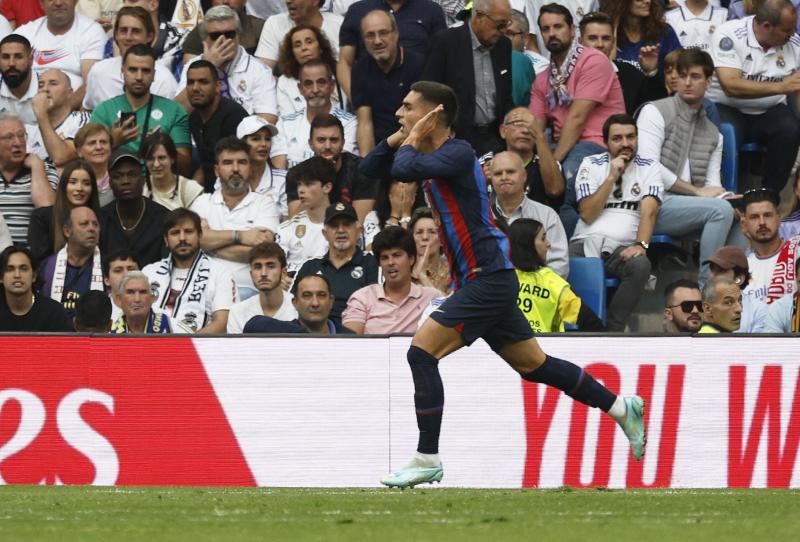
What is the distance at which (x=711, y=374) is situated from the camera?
11.0m

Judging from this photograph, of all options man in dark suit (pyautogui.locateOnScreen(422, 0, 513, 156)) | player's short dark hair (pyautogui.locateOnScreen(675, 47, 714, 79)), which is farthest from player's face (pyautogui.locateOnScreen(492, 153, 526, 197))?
player's short dark hair (pyautogui.locateOnScreen(675, 47, 714, 79))

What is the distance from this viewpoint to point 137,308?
11.9 m

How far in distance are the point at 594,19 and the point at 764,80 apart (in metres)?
1.69

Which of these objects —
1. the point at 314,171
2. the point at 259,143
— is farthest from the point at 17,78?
the point at 314,171

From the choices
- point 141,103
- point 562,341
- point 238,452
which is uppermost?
point 141,103

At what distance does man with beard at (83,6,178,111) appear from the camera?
565 inches

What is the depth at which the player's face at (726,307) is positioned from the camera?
37.3 ft

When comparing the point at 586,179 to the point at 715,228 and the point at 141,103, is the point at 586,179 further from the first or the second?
the point at 141,103

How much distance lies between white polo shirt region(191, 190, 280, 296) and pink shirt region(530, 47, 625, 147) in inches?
100

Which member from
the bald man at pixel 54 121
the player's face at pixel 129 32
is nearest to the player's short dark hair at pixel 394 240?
the bald man at pixel 54 121

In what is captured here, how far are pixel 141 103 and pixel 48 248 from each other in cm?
171

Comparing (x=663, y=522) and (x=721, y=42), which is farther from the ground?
(x=721, y=42)

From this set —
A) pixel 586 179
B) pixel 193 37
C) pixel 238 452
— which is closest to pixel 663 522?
pixel 238 452

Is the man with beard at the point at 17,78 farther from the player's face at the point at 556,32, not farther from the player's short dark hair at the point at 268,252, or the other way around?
the player's face at the point at 556,32
